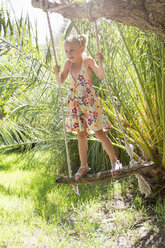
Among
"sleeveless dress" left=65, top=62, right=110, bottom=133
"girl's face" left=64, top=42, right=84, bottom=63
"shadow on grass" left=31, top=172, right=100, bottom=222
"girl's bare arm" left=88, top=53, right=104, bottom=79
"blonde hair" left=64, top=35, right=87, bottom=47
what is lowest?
"shadow on grass" left=31, top=172, right=100, bottom=222

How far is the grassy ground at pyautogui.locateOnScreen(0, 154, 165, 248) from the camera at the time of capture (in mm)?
2557

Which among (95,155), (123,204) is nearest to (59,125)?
(95,155)

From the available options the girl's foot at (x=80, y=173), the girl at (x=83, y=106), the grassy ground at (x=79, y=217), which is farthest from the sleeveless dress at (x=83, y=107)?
the grassy ground at (x=79, y=217)

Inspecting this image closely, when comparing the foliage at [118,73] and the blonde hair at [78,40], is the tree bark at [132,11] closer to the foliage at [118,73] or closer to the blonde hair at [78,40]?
the blonde hair at [78,40]

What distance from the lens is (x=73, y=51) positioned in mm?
1902

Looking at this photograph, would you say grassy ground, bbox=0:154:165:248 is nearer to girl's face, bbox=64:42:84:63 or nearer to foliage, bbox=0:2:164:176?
foliage, bbox=0:2:164:176

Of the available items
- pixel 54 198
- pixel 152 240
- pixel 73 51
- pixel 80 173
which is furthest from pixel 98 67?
pixel 54 198

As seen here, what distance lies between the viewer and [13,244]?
2.58 meters

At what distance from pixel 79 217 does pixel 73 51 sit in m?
1.89

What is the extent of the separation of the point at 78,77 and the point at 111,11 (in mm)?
632

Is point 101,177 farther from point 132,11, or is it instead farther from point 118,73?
point 118,73

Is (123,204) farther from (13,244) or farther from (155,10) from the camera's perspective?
(155,10)

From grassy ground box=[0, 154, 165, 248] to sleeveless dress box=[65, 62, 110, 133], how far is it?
1111mm

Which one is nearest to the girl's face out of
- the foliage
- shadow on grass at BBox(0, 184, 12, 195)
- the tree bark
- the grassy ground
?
the tree bark
